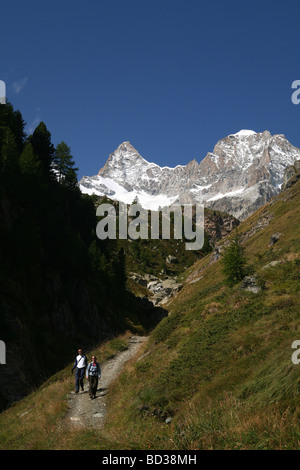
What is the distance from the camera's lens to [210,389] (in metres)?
12.2

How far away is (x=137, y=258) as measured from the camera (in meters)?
146

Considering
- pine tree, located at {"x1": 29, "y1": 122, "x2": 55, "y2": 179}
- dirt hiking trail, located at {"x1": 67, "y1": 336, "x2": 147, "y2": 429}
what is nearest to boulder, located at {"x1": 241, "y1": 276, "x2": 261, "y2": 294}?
dirt hiking trail, located at {"x1": 67, "y1": 336, "x2": 147, "y2": 429}

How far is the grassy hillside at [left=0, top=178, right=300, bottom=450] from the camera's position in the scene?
25.7ft

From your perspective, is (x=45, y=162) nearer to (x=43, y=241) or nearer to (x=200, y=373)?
(x=43, y=241)

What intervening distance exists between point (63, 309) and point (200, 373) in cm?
3232

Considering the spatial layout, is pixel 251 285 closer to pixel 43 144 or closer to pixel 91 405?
pixel 91 405

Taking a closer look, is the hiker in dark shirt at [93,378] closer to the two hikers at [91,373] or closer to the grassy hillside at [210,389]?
the two hikers at [91,373]

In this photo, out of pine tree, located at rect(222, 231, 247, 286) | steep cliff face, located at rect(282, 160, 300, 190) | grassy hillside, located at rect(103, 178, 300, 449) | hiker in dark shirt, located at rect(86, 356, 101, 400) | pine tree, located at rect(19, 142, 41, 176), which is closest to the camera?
grassy hillside, located at rect(103, 178, 300, 449)

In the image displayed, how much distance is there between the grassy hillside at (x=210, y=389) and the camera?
7.82 m

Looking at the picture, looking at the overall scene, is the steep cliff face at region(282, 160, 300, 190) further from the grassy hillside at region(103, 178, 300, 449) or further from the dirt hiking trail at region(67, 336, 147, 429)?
the dirt hiking trail at region(67, 336, 147, 429)

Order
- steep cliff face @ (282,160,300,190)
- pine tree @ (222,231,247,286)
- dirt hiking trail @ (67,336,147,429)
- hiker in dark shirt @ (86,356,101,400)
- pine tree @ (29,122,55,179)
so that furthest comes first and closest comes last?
steep cliff face @ (282,160,300,190), pine tree @ (29,122,55,179), pine tree @ (222,231,247,286), hiker in dark shirt @ (86,356,101,400), dirt hiking trail @ (67,336,147,429)

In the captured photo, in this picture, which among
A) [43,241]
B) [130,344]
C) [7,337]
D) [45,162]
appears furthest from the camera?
[45,162]

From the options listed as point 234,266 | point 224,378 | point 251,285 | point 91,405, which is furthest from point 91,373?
point 234,266
